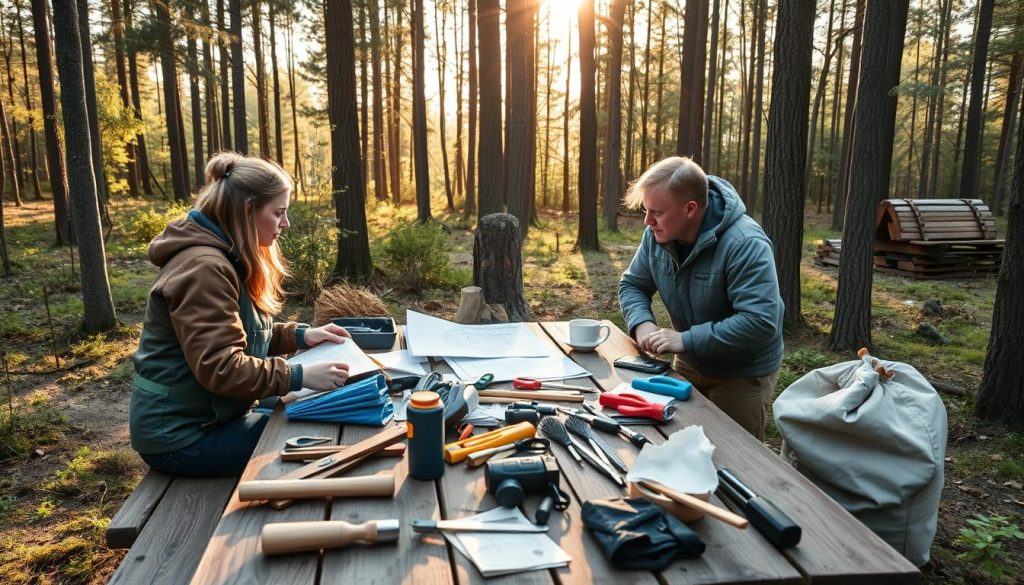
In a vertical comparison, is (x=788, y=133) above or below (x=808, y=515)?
above

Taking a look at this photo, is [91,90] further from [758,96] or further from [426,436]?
[758,96]

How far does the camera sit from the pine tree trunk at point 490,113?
934 cm

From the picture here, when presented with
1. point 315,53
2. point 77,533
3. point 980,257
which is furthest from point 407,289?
point 315,53

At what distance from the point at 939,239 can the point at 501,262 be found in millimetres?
8502

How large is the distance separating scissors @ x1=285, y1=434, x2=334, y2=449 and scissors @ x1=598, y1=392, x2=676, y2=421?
0.91 meters

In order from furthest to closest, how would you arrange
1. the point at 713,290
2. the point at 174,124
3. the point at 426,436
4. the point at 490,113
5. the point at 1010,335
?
the point at 174,124, the point at 490,113, the point at 1010,335, the point at 713,290, the point at 426,436

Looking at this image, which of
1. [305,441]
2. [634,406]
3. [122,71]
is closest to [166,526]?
[305,441]

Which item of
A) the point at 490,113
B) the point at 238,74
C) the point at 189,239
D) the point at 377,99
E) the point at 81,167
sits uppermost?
the point at 377,99

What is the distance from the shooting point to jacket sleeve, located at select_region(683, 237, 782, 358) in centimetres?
262

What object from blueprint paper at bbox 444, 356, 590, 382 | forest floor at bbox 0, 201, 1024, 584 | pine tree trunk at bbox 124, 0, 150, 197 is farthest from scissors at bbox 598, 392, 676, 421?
pine tree trunk at bbox 124, 0, 150, 197

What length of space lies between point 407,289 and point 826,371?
6.77m

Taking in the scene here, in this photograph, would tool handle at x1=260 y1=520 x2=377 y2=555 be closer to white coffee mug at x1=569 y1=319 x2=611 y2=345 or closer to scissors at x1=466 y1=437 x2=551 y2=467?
scissors at x1=466 y1=437 x2=551 y2=467

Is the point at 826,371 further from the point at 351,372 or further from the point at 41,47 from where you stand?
the point at 41,47

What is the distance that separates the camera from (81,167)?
19.4ft
